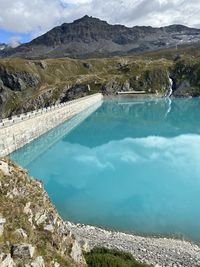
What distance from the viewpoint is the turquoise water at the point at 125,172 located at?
37.4m

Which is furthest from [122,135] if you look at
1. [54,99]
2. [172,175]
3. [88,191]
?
[54,99]

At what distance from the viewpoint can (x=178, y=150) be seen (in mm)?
71125

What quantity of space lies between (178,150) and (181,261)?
46.8 meters

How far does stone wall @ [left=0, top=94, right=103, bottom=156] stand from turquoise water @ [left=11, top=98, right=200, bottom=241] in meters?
1.70

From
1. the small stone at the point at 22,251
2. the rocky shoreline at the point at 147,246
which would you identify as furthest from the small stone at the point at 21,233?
the rocky shoreline at the point at 147,246

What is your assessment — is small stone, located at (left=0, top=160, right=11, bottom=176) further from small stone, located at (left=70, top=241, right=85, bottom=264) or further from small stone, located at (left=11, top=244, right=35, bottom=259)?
small stone, located at (left=70, top=241, right=85, bottom=264)

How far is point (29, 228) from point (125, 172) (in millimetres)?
39255

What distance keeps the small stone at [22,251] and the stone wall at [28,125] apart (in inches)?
1867

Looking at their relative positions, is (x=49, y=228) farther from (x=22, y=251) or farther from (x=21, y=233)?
(x=22, y=251)

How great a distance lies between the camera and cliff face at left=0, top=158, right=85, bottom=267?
49.8 feet

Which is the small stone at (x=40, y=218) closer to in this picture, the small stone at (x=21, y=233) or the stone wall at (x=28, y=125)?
the small stone at (x=21, y=233)

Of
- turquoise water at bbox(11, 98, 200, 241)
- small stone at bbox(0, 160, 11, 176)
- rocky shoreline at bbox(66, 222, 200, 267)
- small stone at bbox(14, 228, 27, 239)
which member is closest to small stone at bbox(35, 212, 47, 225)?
small stone at bbox(14, 228, 27, 239)

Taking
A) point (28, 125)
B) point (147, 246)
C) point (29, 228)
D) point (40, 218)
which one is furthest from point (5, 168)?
point (28, 125)

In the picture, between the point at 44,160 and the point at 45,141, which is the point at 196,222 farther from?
the point at 45,141
